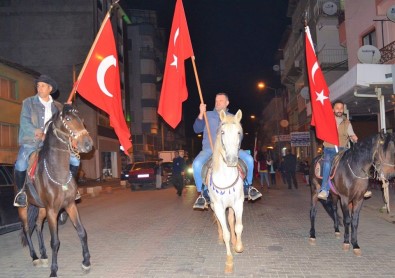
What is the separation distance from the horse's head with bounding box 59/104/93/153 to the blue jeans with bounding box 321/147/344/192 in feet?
15.7

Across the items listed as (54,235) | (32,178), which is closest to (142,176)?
(32,178)

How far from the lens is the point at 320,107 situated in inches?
329

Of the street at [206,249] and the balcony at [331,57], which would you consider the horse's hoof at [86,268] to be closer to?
the street at [206,249]

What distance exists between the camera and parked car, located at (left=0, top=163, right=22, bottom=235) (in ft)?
30.8

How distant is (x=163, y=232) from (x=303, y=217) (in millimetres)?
4311

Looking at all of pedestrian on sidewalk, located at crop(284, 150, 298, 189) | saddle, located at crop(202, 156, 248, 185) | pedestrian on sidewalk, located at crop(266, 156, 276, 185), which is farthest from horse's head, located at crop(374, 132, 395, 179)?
pedestrian on sidewalk, located at crop(266, 156, 276, 185)

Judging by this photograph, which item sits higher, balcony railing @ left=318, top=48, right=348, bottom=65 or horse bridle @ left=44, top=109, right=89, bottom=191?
balcony railing @ left=318, top=48, right=348, bottom=65

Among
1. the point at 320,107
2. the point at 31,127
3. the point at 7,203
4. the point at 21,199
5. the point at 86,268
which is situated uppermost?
the point at 320,107

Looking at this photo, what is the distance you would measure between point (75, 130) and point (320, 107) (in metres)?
5.16

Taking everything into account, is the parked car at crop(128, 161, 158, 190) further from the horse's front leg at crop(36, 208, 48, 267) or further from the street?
the horse's front leg at crop(36, 208, 48, 267)

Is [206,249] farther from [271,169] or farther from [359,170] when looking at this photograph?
[271,169]

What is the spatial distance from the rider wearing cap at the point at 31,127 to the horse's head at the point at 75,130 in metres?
0.78

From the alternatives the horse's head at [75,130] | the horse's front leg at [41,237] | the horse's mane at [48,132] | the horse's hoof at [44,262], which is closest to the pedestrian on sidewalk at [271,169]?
the horse's front leg at [41,237]

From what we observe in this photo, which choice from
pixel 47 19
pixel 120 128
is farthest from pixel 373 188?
pixel 47 19
